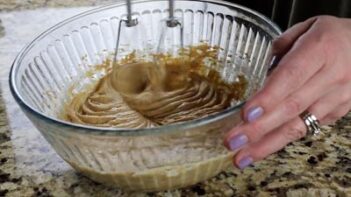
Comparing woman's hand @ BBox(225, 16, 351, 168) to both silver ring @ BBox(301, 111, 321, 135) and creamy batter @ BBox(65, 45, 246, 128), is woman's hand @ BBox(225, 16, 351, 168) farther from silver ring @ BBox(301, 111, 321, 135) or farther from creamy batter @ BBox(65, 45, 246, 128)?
creamy batter @ BBox(65, 45, 246, 128)

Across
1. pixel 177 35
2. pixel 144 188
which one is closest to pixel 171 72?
pixel 177 35

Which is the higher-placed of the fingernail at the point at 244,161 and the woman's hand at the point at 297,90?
the woman's hand at the point at 297,90

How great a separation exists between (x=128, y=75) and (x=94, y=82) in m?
0.06

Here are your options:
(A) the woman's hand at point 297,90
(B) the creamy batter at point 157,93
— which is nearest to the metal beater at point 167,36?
(B) the creamy batter at point 157,93

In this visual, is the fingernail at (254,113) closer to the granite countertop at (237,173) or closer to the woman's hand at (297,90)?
the woman's hand at (297,90)

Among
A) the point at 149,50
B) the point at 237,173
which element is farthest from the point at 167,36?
the point at 237,173

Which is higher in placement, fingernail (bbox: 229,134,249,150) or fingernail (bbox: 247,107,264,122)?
fingernail (bbox: 247,107,264,122)

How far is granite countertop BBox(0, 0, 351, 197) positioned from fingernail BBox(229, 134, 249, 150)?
0.35 feet

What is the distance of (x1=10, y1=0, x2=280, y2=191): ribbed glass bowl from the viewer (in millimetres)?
546

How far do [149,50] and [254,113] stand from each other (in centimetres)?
33

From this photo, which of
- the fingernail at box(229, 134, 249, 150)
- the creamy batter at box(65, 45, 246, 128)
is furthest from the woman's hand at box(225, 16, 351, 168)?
the creamy batter at box(65, 45, 246, 128)

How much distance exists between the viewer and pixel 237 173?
668mm

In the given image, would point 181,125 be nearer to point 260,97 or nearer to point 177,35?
point 260,97

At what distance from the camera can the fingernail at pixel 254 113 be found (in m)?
0.53
